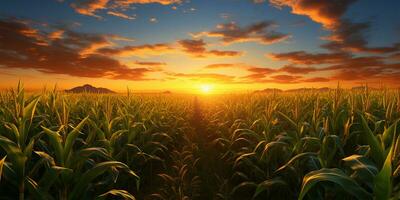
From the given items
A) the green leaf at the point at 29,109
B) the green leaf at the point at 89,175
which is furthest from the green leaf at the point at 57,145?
the green leaf at the point at 29,109

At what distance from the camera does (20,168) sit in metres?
3.05

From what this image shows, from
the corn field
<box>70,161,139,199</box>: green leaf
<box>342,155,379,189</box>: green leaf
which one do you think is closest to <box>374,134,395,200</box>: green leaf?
the corn field

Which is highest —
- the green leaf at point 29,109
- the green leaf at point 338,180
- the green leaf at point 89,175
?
the green leaf at point 29,109

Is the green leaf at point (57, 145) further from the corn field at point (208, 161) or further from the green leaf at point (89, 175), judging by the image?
the green leaf at point (89, 175)

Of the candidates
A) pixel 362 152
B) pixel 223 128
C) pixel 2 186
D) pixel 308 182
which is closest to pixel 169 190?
pixel 2 186

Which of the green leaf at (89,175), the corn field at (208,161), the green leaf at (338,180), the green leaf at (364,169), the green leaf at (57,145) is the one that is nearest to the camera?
the green leaf at (338,180)

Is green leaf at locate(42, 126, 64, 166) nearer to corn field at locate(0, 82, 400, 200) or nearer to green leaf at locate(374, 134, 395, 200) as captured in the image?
corn field at locate(0, 82, 400, 200)

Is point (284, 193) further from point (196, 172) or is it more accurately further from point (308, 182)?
point (308, 182)

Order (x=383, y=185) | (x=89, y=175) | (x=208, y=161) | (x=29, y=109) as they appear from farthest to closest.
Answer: (x=208, y=161)
(x=29, y=109)
(x=89, y=175)
(x=383, y=185)

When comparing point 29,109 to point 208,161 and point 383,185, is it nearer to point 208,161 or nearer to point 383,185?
point 383,185

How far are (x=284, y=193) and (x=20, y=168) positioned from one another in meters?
3.58

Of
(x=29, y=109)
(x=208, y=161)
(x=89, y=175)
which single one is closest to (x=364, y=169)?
(x=89, y=175)

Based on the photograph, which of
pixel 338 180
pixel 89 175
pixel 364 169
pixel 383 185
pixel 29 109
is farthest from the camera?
pixel 29 109

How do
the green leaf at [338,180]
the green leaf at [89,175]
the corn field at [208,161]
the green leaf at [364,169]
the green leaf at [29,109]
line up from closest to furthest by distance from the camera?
the green leaf at [338,180] < the green leaf at [364,169] < the corn field at [208,161] < the green leaf at [89,175] < the green leaf at [29,109]
